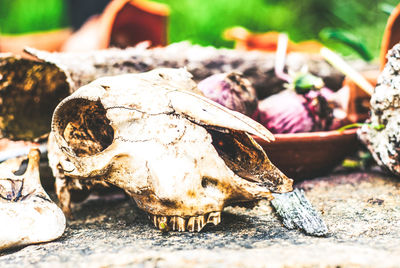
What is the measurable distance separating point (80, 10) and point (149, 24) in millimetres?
1585

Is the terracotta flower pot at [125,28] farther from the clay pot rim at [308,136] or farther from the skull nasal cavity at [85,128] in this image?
the clay pot rim at [308,136]

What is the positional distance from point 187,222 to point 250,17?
6359 mm

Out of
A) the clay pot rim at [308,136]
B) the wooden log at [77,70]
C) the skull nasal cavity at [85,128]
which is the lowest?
the clay pot rim at [308,136]

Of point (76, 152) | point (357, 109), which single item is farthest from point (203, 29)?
point (76, 152)

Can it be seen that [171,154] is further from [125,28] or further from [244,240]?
[125,28]

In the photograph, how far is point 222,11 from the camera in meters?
6.78

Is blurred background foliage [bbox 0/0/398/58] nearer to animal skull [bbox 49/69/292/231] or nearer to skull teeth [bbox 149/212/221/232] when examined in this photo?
animal skull [bbox 49/69/292/231]

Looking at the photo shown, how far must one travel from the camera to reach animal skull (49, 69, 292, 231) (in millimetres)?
1139

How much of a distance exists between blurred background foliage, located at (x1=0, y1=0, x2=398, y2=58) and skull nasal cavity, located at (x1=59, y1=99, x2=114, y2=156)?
500cm

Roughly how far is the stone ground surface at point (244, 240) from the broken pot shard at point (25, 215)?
0.11ft

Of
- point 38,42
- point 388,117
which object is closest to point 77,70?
point 388,117

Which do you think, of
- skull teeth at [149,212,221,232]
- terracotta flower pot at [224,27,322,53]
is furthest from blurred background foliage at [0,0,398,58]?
skull teeth at [149,212,221,232]

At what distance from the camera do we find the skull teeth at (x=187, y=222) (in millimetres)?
1185

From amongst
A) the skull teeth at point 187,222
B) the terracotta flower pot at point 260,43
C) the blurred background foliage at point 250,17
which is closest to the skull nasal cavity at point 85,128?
the skull teeth at point 187,222
